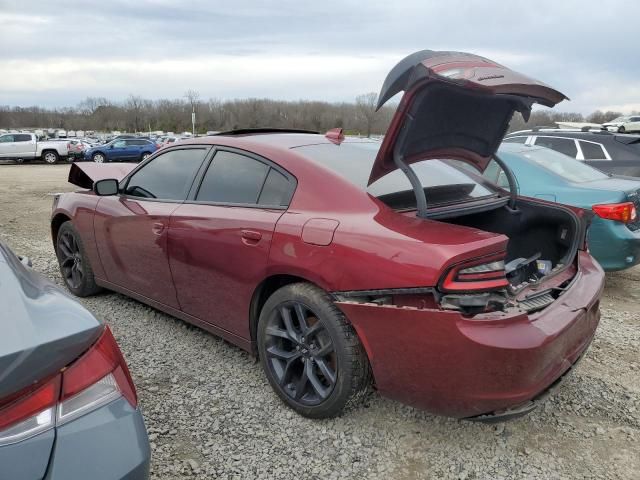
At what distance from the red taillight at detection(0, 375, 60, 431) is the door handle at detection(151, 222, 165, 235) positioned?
6.75 feet

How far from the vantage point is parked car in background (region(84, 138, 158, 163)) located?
90.6ft

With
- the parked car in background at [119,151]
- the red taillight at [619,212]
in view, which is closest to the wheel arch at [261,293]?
the red taillight at [619,212]

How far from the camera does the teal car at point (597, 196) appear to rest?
14.3 feet

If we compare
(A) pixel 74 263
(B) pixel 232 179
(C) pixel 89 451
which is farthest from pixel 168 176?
(C) pixel 89 451

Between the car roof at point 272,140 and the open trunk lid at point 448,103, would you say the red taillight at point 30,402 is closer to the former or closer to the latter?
the open trunk lid at point 448,103

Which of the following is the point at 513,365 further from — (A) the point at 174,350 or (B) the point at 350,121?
(B) the point at 350,121

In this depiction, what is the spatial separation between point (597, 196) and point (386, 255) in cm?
321

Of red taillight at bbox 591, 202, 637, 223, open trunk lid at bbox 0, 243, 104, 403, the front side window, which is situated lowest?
red taillight at bbox 591, 202, 637, 223

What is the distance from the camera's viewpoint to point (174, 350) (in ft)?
11.3

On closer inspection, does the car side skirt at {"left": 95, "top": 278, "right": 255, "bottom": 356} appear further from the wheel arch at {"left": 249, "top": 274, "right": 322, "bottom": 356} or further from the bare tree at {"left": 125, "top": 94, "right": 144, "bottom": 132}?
the bare tree at {"left": 125, "top": 94, "right": 144, "bottom": 132}

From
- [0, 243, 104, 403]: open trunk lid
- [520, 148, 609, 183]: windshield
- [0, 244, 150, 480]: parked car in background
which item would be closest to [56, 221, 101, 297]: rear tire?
[0, 243, 104, 403]: open trunk lid

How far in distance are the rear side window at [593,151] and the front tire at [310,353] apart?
7199mm

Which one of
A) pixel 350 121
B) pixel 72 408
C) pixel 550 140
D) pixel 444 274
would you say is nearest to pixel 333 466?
pixel 444 274

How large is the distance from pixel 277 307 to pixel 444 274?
1.00 meters
